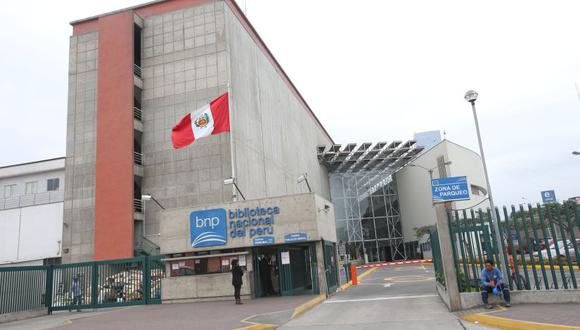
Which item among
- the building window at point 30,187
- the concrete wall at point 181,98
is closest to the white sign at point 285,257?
the concrete wall at point 181,98

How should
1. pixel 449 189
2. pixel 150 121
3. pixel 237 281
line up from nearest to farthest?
pixel 449 189 < pixel 237 281 < pixel 150 121

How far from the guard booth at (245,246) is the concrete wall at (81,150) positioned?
17.0 metres

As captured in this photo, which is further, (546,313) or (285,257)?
(285,257)

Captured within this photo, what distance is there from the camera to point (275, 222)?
67.9 ft

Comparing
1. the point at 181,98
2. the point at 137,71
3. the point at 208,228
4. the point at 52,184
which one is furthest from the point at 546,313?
the point at 52,184

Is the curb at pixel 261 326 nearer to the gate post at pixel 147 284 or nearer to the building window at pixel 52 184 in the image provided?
the gate post at pixel 147 284

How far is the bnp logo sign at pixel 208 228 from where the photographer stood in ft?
68.9

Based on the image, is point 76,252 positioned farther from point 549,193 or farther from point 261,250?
point 549,193

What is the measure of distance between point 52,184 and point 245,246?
3305cm

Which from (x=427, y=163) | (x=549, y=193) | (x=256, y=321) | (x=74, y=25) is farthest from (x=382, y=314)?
(x=427, y=163)

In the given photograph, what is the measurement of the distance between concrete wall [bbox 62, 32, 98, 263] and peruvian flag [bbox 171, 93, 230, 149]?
1570 centimetres

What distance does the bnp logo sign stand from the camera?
827 inches

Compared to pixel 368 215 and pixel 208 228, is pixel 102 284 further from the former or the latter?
pixel 368 215

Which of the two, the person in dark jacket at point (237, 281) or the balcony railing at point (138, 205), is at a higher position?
the balcony railing at point (138, 205)
